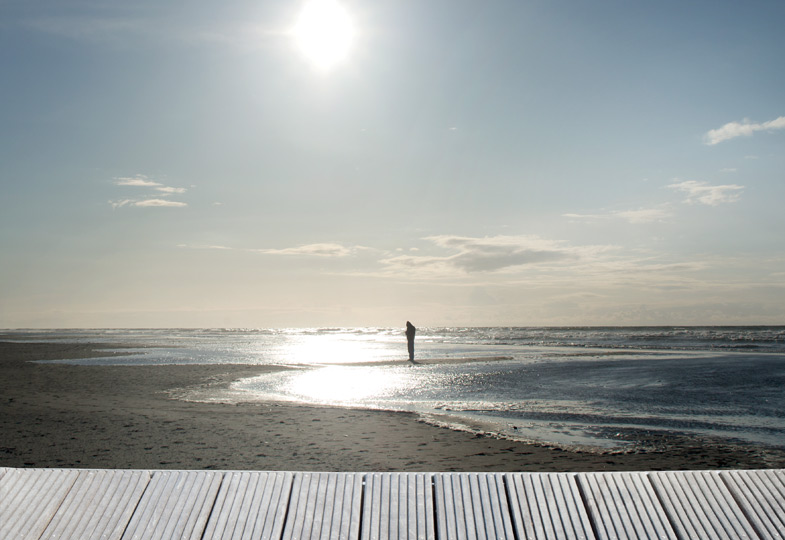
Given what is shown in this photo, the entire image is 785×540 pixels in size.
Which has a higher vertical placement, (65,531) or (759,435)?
(65,531)

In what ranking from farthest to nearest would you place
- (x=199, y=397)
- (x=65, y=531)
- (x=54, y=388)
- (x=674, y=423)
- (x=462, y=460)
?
(x=54, y=388) → (x=199, y=397) → (x=674, y=423) → (x=462, y=460) → (x=65, y=531)

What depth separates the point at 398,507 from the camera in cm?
312

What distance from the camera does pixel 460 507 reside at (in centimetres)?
312

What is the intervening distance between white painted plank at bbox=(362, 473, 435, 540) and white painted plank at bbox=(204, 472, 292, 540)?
454 mm

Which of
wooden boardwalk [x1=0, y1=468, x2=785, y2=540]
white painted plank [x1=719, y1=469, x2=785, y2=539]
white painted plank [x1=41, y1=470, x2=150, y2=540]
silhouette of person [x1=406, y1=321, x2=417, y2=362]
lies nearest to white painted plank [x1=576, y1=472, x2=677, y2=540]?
wooden boardwalk [x1=0, y1=468, x2=785, y2=540]

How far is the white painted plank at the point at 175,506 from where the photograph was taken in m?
2.96

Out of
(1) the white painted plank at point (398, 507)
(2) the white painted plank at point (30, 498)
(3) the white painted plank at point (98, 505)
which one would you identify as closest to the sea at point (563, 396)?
(1) the white painted plank at point (398, 507)

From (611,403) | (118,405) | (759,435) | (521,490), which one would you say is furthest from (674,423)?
(118,405)

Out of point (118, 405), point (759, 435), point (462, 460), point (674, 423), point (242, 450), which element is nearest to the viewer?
point (462, 460)

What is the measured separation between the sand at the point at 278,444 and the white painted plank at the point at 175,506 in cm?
454

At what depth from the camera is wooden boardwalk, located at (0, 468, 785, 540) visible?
298cm

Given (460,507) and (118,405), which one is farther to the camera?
(118,405)

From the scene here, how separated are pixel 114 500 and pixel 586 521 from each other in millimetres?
2503

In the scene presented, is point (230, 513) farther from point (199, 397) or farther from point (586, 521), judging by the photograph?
point (199, 397)
